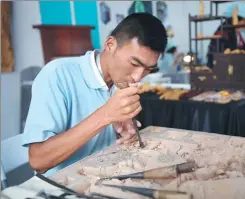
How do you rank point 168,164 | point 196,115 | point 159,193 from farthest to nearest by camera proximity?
1. point 196,115
2. point 168,164
3. point 159,193

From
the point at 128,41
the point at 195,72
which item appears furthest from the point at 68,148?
the point at 195,72

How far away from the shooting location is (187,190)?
1.36 ft

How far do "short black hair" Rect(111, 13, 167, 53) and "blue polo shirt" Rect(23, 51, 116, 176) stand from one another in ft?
0.51

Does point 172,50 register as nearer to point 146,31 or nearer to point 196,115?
point 196,115

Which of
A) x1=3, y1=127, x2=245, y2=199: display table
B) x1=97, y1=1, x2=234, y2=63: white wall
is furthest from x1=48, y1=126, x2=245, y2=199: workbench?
x1=97, y1=1, x2=234, y2=63: white wall

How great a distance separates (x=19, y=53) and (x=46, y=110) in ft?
6.83

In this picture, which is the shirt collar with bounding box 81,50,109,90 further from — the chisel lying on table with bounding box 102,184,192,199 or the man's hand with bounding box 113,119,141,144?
the chisel lying on table with bounding box 102,184,192,199

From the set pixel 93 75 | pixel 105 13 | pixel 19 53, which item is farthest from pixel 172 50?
pixel 93 75

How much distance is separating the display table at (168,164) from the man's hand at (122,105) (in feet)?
0.26

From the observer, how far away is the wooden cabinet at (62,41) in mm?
2404

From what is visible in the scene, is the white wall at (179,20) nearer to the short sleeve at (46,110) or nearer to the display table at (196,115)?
the display table at (196,115)

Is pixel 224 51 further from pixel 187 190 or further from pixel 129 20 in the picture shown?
pixel 187 190

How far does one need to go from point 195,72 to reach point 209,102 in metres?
0.33

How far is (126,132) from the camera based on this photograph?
705 millimetres
